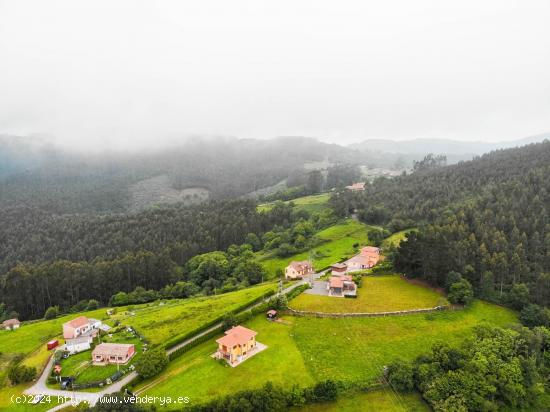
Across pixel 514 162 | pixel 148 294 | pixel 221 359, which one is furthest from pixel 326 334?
pixel 514 162

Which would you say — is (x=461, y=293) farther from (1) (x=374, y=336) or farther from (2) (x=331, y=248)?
(2) (x=331, y=248)

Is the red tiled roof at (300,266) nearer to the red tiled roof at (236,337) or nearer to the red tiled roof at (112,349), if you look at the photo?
the red tiled roof at (236,337)

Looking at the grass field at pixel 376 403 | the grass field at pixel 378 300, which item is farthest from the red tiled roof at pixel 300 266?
the grass field at pixel 376 403

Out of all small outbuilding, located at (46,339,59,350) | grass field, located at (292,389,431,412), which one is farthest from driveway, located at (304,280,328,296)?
small outbuilding, located at (46,339,59,350)

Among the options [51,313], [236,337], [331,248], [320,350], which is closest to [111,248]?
[51,313]

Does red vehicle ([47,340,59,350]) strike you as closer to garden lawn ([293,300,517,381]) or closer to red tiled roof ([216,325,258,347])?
red tiled roof ([216,325,258,347])

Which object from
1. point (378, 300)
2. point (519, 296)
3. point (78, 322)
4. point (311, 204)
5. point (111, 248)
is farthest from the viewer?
point (311, 204)
